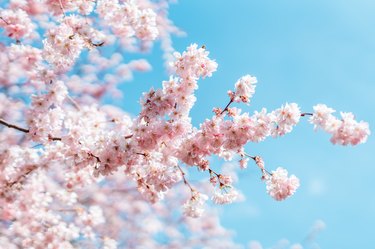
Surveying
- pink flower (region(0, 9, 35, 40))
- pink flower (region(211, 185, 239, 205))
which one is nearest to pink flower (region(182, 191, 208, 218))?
pink flower (region(211, 185, 239, 205))

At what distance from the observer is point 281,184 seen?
5812 millimetres

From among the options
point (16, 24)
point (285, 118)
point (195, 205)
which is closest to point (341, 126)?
point (285, 118)

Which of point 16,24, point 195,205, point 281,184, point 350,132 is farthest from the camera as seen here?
point 16,24

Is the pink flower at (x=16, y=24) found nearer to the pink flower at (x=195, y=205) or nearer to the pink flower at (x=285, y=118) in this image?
the pink flower at (x=195, y=205)

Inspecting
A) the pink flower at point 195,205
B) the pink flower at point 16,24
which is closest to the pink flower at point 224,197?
the pink flower at point 195,205

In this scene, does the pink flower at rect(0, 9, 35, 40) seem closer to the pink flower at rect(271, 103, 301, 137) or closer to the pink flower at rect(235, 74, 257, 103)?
the pink flower at rect(235, 74, 257, 103)

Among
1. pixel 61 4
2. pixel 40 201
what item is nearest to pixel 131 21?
pixel 61 4

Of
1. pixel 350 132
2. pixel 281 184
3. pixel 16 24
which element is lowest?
pixel 281 184

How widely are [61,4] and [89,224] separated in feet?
18.2

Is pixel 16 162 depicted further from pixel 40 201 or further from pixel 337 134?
pixel 337 134

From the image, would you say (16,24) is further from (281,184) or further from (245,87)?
(281,184)

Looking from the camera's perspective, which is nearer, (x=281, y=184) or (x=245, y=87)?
(x=245, y=87)

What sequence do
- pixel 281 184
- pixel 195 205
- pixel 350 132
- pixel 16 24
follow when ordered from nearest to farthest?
pixel 350 132 → pixel 281 184 → pixel 195 205 → pixel 16 24

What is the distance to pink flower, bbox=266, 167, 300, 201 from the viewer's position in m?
5.80
